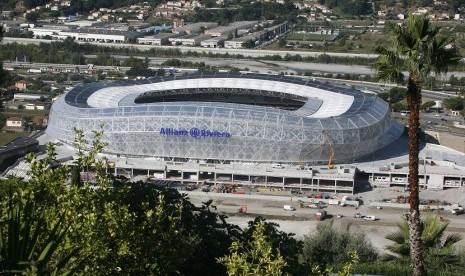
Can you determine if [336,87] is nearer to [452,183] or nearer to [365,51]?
[452,183]

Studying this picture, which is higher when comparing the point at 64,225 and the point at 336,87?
the point at 64,225

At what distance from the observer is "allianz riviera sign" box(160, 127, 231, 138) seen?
3803 centimetres

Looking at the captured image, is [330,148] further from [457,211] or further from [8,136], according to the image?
[8,136]

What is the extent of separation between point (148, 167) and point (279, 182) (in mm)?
6477

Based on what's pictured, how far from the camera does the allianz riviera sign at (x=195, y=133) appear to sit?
125ft

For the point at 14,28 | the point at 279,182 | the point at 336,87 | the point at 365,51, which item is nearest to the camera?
the point at 279,182

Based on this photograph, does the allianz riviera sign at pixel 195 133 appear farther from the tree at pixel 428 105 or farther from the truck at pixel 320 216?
the tree at pixel 428 105

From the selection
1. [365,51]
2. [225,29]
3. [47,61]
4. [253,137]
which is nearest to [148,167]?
[253,137]

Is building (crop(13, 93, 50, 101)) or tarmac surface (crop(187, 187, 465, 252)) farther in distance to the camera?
building (crop(13, 93, 50, 101))

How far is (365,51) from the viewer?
3344 inches

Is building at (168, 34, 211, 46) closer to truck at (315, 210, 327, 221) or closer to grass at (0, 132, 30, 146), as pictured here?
grass at (0, 132, 30, 146)

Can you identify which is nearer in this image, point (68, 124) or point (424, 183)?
point (424, 183)

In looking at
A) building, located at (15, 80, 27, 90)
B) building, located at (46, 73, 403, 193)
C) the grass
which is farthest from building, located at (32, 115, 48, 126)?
building, located at (15, 80, 27, 90)

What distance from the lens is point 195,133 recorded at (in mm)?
38156
